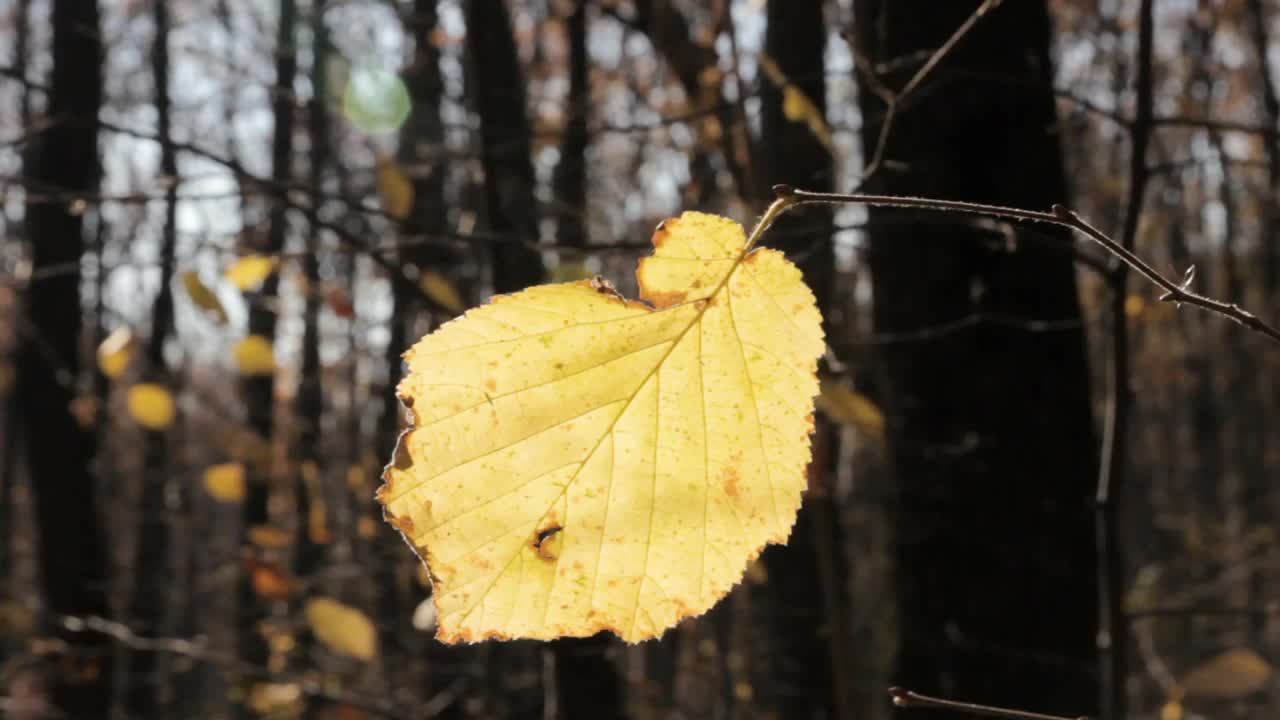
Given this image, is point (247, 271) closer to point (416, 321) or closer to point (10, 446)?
point (416, 321)

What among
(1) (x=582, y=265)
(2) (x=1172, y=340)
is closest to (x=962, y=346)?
(1) (x=582, y=265)

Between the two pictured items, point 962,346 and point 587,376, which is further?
point 962,346

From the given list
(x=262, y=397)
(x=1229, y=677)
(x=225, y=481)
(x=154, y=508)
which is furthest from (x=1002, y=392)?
(x=154, y=508)

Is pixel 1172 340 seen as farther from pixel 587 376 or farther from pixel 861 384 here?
pixel 587 376

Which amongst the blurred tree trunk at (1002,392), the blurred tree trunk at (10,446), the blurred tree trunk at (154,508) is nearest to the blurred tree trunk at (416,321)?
the blurred tree trunk at (1002,392)

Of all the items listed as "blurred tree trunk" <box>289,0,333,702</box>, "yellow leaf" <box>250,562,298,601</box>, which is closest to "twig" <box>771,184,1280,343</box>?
"yellow leaf" <box>250,562,298,601</box>

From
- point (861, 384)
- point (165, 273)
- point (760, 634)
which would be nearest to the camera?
point (861, 384)
